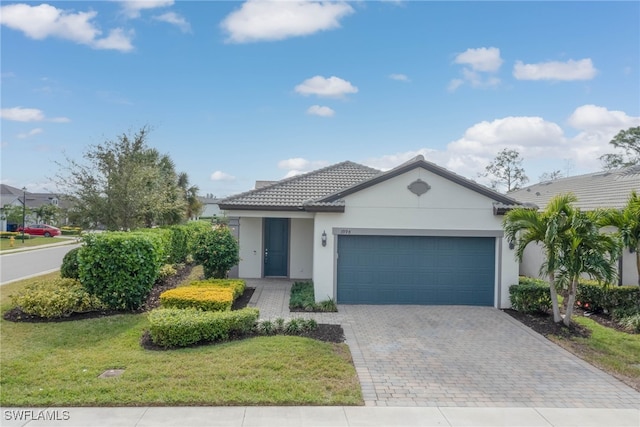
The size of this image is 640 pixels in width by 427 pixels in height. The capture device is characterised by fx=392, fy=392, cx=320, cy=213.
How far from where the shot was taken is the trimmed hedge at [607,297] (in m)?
11.0

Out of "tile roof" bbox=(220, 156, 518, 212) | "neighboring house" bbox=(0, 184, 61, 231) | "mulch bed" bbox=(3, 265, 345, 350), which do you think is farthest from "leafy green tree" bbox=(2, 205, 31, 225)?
"tile roof" bbox=(220, 156, 518, 212)

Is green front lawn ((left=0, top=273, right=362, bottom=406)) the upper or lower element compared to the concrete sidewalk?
upper

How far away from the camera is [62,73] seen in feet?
45.2

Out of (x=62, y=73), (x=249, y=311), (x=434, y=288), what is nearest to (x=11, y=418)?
(x=249, y=311)

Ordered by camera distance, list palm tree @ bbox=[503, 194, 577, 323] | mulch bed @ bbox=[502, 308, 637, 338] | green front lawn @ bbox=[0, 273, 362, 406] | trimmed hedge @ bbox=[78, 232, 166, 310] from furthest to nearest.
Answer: trimmed hedge @ bbox=[78, 232, 166, 310] → palm tree @ bbox=[503, 194, 577, 323] → mulch bed @ bbox=[502, 308, 637, 338] → green front lawn @ bbox=[0, 273, 362, 406]

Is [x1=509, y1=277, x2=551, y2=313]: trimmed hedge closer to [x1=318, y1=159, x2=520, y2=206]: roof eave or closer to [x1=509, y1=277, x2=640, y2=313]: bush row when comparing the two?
[x1=509, y1=277, x2=640, y2=313]: bush row

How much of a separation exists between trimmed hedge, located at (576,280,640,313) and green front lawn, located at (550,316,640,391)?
1.48 meters

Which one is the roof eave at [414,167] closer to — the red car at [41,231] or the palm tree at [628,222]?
the palm tree at [628,222]

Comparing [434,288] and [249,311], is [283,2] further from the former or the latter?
[434,288]

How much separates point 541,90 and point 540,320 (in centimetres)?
977

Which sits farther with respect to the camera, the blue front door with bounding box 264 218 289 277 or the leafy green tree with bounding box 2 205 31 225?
the leafy green tree with bounding box 2 205 31 225

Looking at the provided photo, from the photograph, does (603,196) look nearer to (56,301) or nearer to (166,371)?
(166,371)

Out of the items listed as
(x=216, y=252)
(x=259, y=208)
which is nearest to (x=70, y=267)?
(x=216, y=252)

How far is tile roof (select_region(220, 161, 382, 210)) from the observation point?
14016 millimetres
